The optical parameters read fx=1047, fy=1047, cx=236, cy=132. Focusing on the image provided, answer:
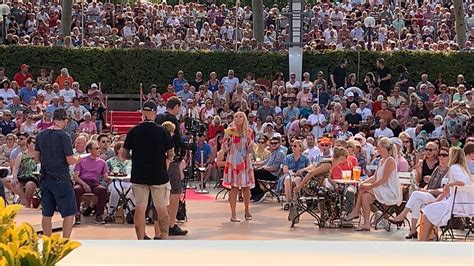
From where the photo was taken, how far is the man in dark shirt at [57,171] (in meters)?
10.0

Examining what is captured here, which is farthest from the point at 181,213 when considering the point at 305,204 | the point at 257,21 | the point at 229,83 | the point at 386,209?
the point at 257,21

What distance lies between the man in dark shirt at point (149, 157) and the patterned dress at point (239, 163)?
3.06 m

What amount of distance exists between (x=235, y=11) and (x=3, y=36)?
25.0 feet

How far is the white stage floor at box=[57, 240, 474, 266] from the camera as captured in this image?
243 inches

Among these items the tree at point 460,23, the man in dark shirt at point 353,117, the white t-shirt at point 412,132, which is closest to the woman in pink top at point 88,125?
the man in dark shirt at point 353,117

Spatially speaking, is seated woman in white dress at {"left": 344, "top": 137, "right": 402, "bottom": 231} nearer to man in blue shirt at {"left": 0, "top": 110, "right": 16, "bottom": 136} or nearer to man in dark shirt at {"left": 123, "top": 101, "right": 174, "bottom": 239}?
man in dark shirt at {"left": 123, "top": 101, "right": 174, "bottom": 239}

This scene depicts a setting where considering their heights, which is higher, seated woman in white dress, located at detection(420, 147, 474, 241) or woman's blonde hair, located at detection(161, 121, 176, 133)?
woman's blonde hair, located at detection(161, 121, 176, 133)

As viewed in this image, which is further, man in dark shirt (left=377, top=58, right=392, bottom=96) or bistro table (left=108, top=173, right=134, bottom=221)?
man in dark shirt (left=377, top=58, right=392, bottom=96)

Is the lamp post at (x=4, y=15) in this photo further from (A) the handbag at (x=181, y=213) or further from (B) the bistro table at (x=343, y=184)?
→ (B) the bistro table at (x=343, y=184)

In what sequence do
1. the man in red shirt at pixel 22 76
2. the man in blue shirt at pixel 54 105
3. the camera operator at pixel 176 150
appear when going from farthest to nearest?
the man in red shirt at pixel 22 76 → the man in blue shirt at pixel 54 105 → the camera operator at pixel 176 150

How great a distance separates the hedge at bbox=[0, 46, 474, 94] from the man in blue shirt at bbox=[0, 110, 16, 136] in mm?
5649

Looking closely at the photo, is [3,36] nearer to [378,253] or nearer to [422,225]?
[422,225]

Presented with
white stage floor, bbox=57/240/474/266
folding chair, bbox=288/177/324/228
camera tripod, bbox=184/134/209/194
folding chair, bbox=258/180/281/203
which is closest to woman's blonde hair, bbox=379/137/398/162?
folding chair, bbox=288/177/324/228

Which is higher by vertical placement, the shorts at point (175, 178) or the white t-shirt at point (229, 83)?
the white t-shirt at point (229, 83)
